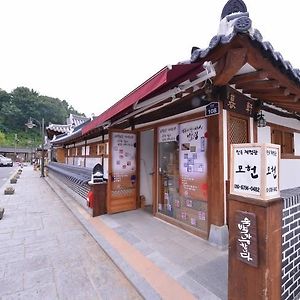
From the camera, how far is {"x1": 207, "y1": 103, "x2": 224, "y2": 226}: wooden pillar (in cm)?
388

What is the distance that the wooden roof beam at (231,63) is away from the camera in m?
2.33

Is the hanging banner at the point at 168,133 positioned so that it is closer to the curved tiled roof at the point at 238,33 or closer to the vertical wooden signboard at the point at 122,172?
the vertical wooden signboard at the point at 122,172

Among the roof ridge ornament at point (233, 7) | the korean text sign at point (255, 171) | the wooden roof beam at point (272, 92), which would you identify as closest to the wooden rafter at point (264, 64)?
the wooden roof beam at point (272, 92)

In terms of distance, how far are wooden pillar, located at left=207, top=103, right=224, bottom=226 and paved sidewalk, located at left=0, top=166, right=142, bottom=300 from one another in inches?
72.9

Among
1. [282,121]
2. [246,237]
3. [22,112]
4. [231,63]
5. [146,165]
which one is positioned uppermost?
[22,112]

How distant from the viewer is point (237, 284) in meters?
2.12

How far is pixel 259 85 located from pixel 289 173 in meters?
3.21

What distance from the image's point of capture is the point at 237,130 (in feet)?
14.3

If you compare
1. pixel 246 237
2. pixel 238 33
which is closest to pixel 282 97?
pixel 238 33

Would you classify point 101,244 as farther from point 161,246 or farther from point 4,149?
point 4,149

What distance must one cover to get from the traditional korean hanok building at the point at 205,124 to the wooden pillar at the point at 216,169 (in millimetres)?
17

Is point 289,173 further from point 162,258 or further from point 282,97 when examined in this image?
point 162,258

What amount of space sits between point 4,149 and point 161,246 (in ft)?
201

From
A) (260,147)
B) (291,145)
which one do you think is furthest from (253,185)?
(291,145)
